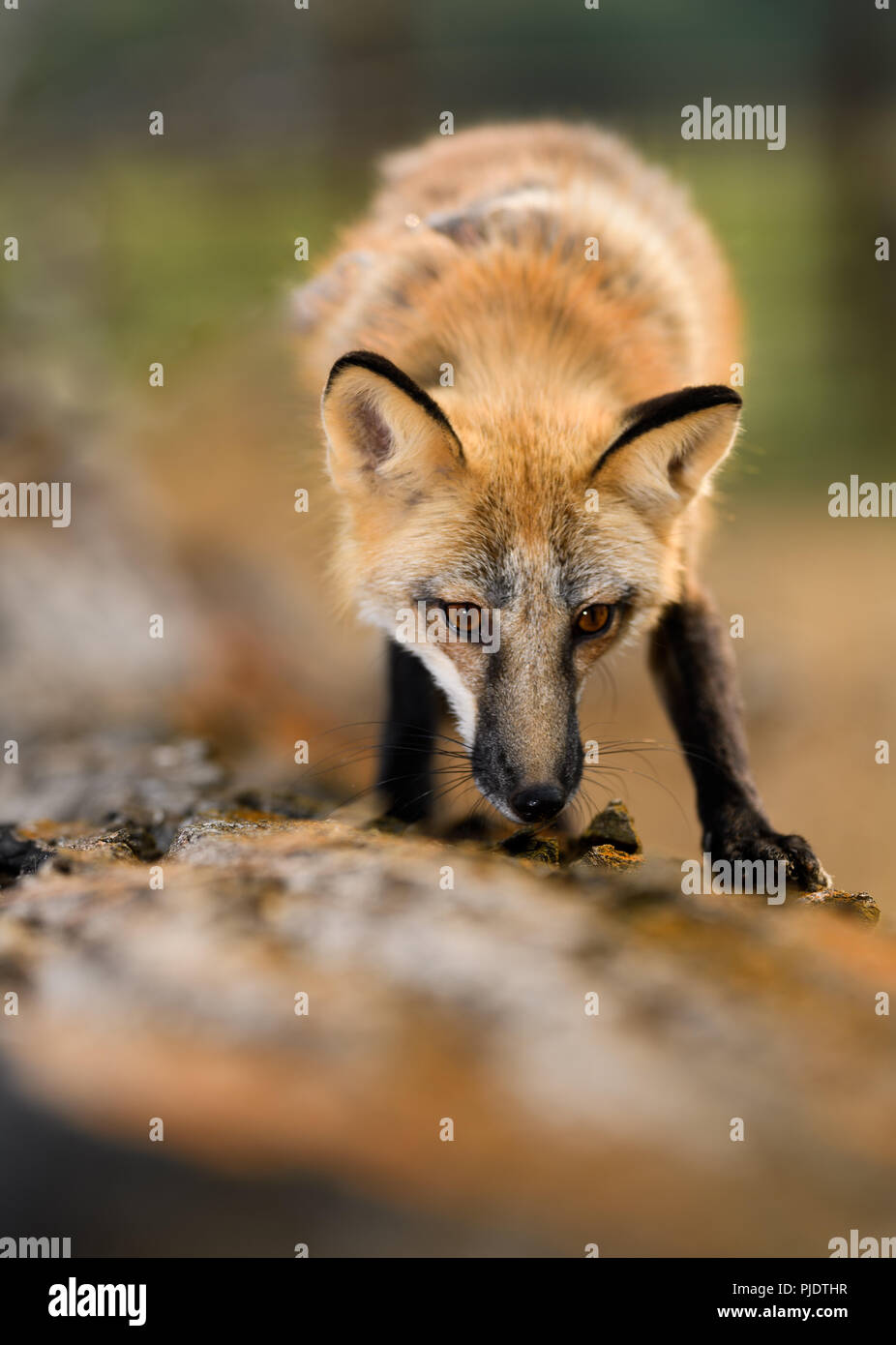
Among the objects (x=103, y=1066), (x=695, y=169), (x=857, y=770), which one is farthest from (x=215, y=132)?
(x=103, y=1066)

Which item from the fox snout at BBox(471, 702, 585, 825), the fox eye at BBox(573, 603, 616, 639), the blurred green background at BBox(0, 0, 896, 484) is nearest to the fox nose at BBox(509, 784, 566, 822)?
the fox snout at BBox(471, 702, 585, 825)

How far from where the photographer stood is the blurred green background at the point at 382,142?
13.2 m

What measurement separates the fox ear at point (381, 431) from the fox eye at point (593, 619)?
63cm

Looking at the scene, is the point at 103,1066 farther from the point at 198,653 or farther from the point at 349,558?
the point at 198,653

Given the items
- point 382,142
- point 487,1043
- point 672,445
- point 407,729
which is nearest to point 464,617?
point 672,445

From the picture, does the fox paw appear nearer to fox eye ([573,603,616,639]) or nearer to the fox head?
the fox head

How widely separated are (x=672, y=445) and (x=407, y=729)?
1.62m

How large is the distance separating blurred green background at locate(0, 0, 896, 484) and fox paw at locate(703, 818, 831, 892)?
821 centimetres

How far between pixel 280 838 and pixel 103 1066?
1165 mm

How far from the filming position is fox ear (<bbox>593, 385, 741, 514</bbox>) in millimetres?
3324

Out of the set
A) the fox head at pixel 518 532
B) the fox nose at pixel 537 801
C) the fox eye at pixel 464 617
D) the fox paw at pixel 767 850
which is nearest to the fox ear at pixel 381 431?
the fox head at pixel 518 532

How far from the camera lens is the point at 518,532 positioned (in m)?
3.43

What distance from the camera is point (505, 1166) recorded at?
1.73 m

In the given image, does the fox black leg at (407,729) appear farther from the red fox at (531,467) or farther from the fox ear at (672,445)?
the fox ear at (672,445)
